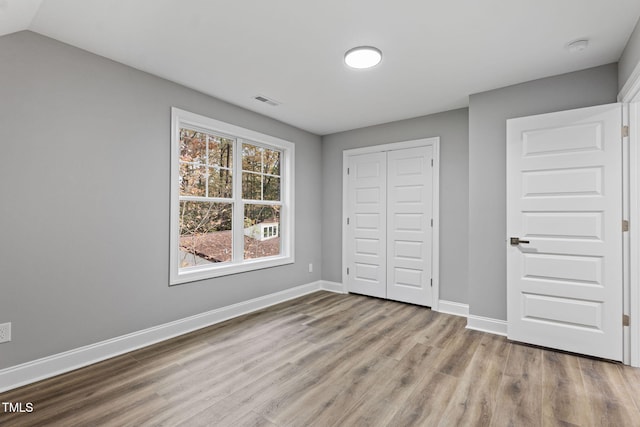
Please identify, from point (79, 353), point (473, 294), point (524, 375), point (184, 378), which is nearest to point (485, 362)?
point (524, 375)

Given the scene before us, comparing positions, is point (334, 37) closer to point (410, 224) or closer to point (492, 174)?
point (492, 174)

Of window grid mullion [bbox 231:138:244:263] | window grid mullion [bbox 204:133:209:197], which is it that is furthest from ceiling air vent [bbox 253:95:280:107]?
window grid mullion [bbox 204:133:209:197]

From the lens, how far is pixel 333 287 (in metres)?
4.96

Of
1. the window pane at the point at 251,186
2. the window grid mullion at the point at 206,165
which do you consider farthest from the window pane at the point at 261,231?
the window grid mullion at the point at 206,165

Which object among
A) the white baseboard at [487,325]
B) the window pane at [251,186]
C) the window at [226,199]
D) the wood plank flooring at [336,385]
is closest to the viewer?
the wood plank flooring at [336,385]

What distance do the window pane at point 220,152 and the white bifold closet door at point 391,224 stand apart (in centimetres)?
193

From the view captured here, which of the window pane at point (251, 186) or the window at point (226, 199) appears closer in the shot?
the window at point (226, 199)

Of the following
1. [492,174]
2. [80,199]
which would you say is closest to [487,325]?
[492,174]

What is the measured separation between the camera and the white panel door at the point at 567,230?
2.55 m

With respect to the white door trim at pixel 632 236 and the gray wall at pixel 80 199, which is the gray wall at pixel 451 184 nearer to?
the white door trim at pixel 632 236

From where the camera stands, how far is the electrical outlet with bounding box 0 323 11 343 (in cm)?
207

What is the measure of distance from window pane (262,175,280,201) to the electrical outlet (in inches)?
110

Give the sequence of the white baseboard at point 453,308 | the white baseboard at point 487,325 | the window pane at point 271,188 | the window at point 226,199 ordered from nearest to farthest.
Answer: the white baseboard at point 487,325
the window at point 226,199
the white baseboard at point 453,308
the window pane at point 271,188

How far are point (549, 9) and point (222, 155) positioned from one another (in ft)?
10.7
